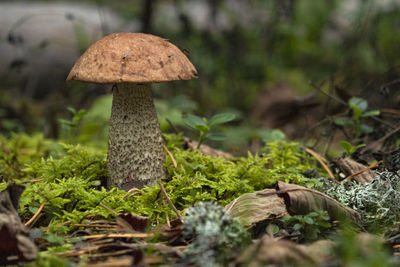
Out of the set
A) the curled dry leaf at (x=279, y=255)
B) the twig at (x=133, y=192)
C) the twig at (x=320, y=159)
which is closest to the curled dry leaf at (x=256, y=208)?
the curled dry leaf at (x=279, y=255)

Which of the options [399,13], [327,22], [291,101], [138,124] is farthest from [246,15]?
[138,124]

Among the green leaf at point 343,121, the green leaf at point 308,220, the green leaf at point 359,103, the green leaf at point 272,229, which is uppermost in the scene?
the green leaf at point 359,103

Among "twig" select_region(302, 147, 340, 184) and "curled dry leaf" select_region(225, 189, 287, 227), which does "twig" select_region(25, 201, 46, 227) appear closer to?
"curled dry leaf" select_region(225, 189, 287, 227)

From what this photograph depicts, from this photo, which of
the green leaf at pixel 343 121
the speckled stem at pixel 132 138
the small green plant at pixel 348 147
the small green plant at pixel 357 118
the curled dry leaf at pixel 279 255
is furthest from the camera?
the green leaf at pixel 343 121

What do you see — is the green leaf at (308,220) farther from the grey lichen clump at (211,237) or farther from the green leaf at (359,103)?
the green leaf at (359,103)

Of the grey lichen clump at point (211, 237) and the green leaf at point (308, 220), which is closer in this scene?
the grey lichen clump at point (211, 237)

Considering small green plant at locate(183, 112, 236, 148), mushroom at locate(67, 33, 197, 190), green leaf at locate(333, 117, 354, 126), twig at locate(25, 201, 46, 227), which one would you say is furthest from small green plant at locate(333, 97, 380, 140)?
twig at locate(25, 201, 46, 227)
